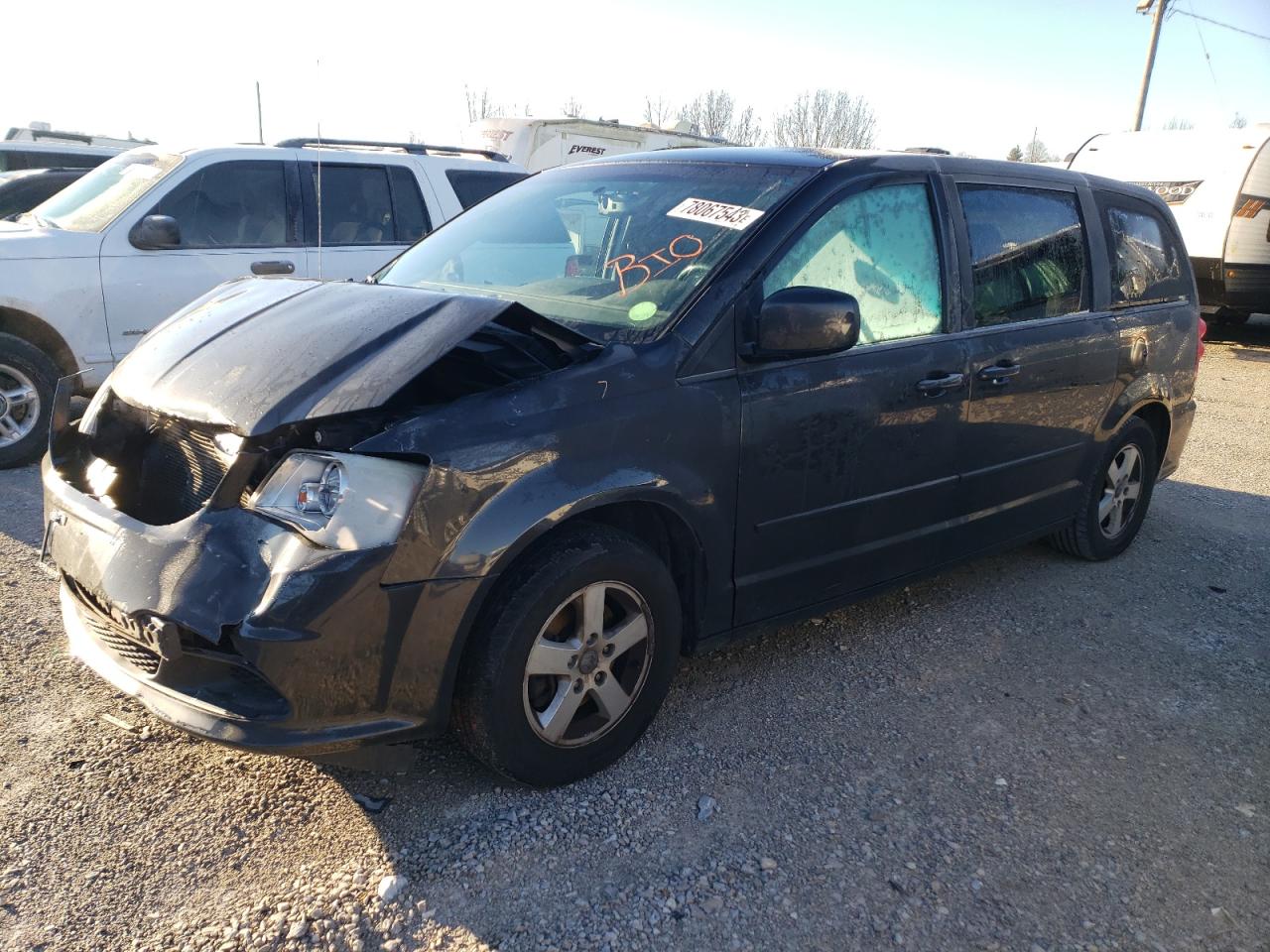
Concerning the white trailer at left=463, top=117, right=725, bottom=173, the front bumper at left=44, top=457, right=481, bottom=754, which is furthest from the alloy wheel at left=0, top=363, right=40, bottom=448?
the white trailer at left=463, top=117, right=725, bottom=173

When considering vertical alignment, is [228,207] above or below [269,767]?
above

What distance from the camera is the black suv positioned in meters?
2.44

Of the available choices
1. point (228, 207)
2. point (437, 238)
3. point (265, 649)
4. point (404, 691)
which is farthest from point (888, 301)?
point (228, 207)

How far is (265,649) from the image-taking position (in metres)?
2.33

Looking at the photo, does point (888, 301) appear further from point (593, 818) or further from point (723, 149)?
point (593, 818)

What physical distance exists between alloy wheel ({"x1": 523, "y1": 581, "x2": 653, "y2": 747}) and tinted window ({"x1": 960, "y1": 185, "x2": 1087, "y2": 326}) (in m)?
1.95

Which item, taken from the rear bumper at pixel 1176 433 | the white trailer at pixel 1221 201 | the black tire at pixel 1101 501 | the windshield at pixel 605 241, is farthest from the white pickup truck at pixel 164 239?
the white trailer at pixel 1221 201

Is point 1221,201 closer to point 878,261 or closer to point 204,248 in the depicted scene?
point 878,261

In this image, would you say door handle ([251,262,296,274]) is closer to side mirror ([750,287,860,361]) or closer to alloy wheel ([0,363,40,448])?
alloy wheel ([0,363,40,448])

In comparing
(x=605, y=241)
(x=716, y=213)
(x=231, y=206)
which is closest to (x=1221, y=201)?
(x=231, y=206)

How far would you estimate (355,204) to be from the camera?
23.5 ft

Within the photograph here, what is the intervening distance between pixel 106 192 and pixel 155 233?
82cm

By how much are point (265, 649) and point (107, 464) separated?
0.99 m

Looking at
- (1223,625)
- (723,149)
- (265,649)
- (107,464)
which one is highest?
(723,149)
